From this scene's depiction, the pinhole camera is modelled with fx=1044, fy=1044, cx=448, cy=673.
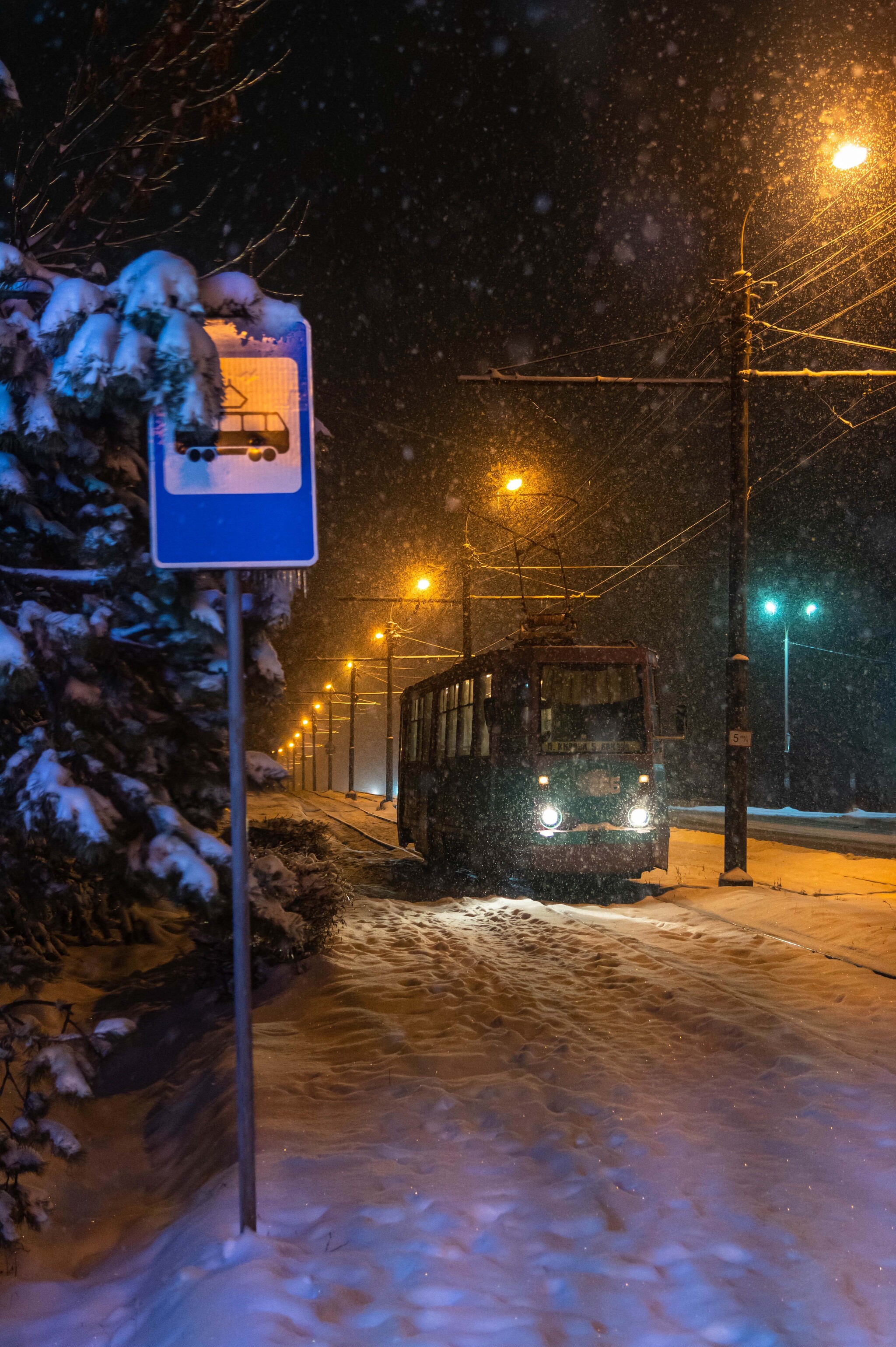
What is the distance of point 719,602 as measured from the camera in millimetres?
64250

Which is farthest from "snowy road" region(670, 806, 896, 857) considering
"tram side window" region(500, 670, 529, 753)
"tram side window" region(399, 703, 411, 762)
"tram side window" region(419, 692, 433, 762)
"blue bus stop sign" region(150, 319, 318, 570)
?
"blue bus stop sign" region(150, 319, 318, 570)

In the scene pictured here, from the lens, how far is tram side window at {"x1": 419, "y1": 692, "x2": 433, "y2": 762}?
1980 centimetres

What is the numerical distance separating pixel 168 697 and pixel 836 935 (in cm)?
822

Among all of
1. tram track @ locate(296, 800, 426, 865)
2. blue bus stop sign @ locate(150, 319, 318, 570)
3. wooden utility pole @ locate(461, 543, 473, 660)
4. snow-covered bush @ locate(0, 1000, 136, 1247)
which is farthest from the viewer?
wooden utility pole @ locate(461, 543, 473, 660)

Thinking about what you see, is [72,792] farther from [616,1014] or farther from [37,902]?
[616,1014]

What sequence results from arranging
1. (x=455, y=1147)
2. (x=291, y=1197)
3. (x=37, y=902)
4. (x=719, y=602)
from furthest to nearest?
(x=719, y=602)
(x=37, y=902)
(x=455, y=1147)
(x=291, y=1197)

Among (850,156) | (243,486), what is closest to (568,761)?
(850,156)

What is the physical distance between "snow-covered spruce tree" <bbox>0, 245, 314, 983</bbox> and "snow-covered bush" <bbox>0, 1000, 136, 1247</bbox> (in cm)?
64

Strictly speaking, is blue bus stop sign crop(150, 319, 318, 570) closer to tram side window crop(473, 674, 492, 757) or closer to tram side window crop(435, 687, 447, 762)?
tram side window crop(473, 674, 492, 757)

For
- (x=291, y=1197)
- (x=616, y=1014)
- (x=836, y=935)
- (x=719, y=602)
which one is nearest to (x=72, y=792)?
(x=291, y=1197)

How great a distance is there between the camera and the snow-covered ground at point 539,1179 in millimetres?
3385

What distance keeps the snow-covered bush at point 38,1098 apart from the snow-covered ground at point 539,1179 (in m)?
0.30

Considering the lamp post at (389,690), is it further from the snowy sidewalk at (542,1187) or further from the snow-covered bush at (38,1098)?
the snow-covered bush at (38,1098)

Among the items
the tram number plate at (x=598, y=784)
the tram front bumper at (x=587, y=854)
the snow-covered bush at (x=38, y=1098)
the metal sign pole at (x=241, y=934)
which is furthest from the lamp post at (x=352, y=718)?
the metal sign pole at (x=241, y=934)
